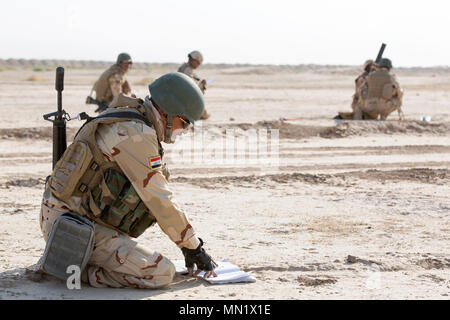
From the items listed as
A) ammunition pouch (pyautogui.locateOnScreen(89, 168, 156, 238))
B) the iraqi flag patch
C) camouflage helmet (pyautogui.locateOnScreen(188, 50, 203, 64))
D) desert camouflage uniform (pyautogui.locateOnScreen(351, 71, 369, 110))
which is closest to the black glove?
ammunition pouch (pyautogui.locateOnScreen(89, 168, 156, 238))

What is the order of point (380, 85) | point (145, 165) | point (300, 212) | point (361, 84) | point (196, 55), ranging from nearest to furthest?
point (145, 165)
point (300, 212)
point (196, 55)
point (380, 85)
point (361, 84)

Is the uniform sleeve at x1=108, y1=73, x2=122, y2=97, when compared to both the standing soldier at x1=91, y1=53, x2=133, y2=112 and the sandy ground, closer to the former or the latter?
the standing soldier at x1=91, y1=53, x2=133, y2=112

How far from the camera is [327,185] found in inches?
384

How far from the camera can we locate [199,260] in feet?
16.9

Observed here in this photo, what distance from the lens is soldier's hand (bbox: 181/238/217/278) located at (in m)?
5.12

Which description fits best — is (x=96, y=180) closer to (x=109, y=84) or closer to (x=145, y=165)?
(x=145, y=165)

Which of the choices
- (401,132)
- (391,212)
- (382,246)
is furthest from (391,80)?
(382,246)

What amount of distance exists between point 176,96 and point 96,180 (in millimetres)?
769

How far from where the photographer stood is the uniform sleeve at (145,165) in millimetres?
4910

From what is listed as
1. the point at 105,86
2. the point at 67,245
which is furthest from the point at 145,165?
the point at 105,86

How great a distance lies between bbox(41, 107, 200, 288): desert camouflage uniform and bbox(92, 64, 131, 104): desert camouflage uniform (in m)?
8.69

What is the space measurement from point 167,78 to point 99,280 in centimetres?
144

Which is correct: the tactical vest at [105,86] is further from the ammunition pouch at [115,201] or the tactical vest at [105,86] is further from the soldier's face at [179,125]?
the ammunition pouch at [115,201]

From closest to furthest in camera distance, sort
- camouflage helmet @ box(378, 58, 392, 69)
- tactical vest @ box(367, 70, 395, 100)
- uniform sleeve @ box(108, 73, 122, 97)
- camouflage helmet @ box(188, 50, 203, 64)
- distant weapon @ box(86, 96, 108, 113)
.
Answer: distant weapon @ box(86, 96, 108, 113)
uniform sleeve @ box(108, 73, 122, 97)
camouflage helmet @ box(188, 50, 203, 64)
tactical vest @ box(367, 70, 395, 100)
camouflage helmet @ box(378, 58, 392, 69)
